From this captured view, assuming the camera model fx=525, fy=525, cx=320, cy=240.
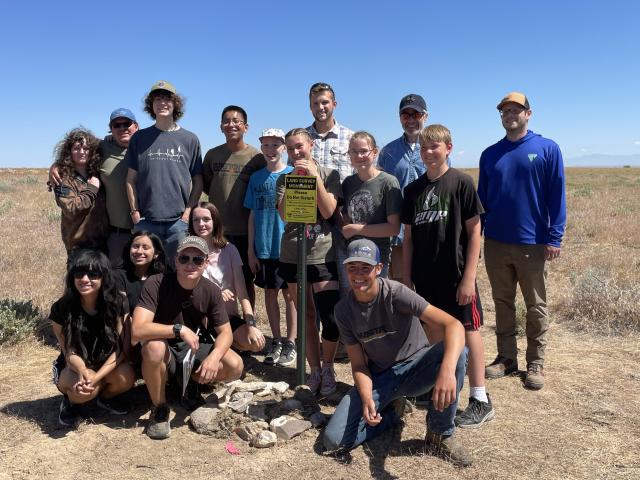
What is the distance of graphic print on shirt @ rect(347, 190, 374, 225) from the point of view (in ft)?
14.0

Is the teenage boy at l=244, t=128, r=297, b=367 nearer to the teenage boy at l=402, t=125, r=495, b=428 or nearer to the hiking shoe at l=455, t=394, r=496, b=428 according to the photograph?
the teenage boy at l=402, t=125, r=495, b=428

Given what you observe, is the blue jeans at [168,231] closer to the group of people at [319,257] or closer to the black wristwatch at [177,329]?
the group of people at [319,257]

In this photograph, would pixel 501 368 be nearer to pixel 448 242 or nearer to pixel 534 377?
pixel 534 377

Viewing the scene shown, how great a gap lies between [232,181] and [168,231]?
32.0 inches

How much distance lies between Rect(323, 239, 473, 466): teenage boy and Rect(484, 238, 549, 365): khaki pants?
141 cm

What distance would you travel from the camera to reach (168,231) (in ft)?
17.2

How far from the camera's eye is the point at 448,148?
3.99 meters

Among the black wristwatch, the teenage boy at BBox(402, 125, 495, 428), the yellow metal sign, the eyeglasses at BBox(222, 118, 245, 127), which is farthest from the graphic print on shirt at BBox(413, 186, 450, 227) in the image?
the eyeglasses at BBox(222, 118, 245, 127)

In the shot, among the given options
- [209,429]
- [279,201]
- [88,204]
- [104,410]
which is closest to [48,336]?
[88,204]

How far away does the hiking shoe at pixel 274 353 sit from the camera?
17.7ft

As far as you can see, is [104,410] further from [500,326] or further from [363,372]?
[500,326]

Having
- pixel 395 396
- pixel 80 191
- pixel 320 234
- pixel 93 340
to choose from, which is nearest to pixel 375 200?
pixel 320 234

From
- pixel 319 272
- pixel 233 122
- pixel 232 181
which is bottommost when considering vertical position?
pixel 319 272

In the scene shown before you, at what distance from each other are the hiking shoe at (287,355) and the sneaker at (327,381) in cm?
85
